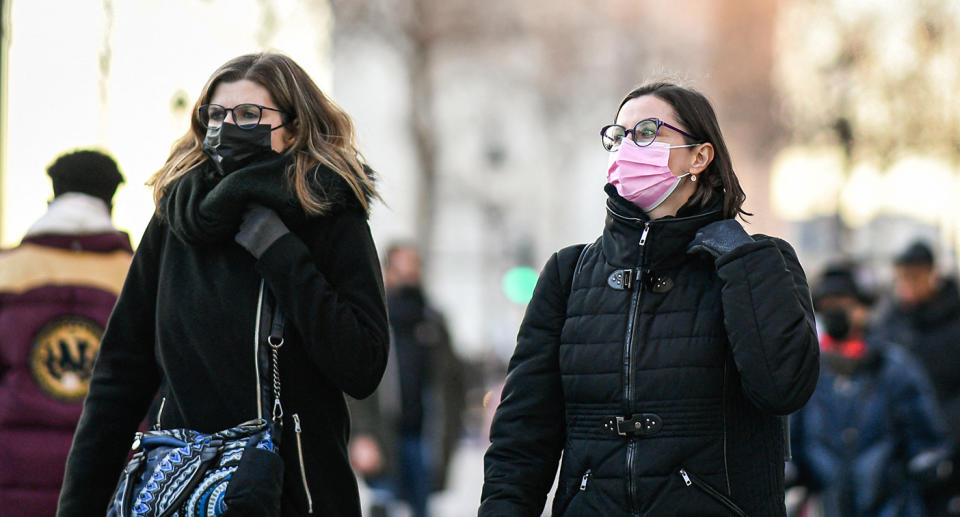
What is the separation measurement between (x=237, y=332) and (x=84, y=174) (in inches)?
71.9

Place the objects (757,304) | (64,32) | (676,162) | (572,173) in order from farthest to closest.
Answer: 1. (572,173)
2. (64,32)
3. (676,162)
4. (757,304)

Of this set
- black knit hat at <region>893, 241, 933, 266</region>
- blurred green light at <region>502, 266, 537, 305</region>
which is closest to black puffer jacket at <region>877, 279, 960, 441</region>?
black knit hat at <region>893, 241, 933, 266</region>

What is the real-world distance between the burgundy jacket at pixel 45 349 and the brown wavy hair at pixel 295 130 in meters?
1.32

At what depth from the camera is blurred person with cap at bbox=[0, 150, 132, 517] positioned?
17.7 ft

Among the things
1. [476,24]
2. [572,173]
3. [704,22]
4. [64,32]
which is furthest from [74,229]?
[572,173]

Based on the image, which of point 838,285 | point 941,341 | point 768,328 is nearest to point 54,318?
point 768,328

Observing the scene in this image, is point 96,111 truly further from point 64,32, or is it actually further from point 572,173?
point 572,173

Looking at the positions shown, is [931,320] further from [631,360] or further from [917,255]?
[631,360]

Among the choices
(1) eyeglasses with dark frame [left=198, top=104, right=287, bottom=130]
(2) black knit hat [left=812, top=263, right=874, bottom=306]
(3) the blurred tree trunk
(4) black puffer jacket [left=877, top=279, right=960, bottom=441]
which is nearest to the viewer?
(1) eyeglasses with dark frame [left=198, top=104, right=287, bottom=130]

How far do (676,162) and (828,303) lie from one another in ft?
15.4

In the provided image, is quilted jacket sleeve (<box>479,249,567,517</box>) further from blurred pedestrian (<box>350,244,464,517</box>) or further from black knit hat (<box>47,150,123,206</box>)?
blurred pedestrian (<box>350,244,464,517</box>)

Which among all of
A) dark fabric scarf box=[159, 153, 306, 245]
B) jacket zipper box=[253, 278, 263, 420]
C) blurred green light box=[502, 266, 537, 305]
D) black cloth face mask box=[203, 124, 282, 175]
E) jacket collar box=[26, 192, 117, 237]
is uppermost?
black cloth face mask box=[203, 124, 282, 175]

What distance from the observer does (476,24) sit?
3250 cm

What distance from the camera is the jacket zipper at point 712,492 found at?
12.7 ft
